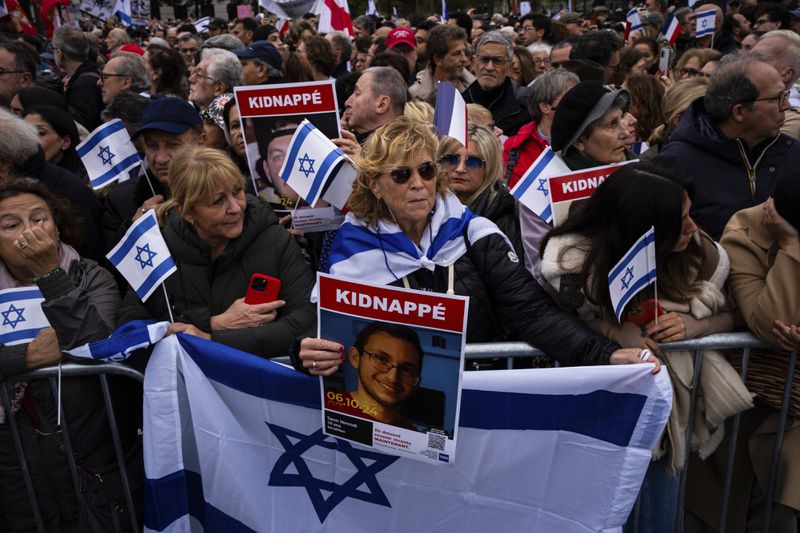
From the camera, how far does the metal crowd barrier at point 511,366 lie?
2979 mm

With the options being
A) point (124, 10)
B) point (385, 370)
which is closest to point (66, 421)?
point (385, 370)

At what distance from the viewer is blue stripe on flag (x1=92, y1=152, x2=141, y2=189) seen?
14.9 ft

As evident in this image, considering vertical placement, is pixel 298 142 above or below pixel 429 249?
above

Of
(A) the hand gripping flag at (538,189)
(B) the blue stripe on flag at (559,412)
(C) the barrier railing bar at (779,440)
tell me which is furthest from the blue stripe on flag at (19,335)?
(C) the barrier railing bar at (779,440)

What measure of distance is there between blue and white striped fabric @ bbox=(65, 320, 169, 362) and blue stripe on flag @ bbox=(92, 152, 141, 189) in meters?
1.83

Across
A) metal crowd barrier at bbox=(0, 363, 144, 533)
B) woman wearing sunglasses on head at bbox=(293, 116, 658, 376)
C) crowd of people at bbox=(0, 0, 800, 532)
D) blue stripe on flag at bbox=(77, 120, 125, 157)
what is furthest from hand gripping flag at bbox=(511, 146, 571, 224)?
blue stripe on flag at bbox=(77, 120, 125, 157)

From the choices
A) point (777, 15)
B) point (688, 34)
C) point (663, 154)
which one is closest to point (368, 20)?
point (688, 34)

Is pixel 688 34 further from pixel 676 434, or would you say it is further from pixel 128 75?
pixel 676 434

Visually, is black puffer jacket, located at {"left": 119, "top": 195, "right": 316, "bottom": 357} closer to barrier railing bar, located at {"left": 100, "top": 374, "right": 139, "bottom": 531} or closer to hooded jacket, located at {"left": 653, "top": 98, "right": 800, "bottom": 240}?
barrier railing bar, located at {"left": 100, "top": 374, "right": 139, "bottom": 531}

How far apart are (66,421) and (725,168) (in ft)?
12.0

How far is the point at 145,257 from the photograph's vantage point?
320 centimetres

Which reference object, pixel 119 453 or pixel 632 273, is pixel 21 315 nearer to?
pixel 119 453

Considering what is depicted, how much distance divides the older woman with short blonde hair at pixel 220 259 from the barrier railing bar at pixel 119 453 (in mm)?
354

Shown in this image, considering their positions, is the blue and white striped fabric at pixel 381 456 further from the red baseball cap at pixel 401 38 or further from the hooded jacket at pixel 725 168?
the red baseball cap at pixel 401 38
